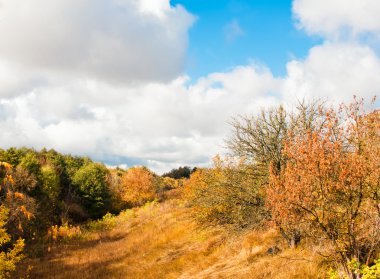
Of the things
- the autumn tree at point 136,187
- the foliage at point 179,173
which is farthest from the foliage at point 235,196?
the foliage at point 179,173

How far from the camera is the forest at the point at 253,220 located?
9000 mm

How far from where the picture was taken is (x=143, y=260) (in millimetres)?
22297

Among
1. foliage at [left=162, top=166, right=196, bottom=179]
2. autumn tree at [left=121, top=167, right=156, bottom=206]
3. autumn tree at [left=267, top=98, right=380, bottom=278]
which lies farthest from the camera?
foliage at [left=162, top=166, right=196, bottom=179]

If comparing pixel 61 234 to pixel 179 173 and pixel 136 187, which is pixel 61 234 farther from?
pixel 179 173

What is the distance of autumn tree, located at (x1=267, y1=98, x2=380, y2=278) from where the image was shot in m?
8.69

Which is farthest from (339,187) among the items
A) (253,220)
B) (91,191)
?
(91,191)

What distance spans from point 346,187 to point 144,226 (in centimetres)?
2828

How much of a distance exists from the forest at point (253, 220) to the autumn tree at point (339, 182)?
3 cm

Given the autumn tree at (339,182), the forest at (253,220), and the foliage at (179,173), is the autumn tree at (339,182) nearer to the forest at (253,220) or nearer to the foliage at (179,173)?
the forest at (253,220)

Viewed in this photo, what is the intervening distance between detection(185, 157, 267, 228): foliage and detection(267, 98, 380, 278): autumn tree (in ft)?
17.6

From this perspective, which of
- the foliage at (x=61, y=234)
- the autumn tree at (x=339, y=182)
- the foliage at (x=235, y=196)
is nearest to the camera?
the autumn tree at (x=339, y=182)

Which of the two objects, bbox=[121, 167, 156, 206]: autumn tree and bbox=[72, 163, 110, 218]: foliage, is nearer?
bbox=[72, 163, 110, 218]: foliage

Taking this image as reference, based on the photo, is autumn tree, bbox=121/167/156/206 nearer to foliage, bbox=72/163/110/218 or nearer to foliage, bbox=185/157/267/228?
foliage, bbox=72/163/110/218

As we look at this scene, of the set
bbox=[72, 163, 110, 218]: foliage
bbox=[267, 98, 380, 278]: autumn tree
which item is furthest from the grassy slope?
bbox=[72, 163, 110, 218]: foliage
